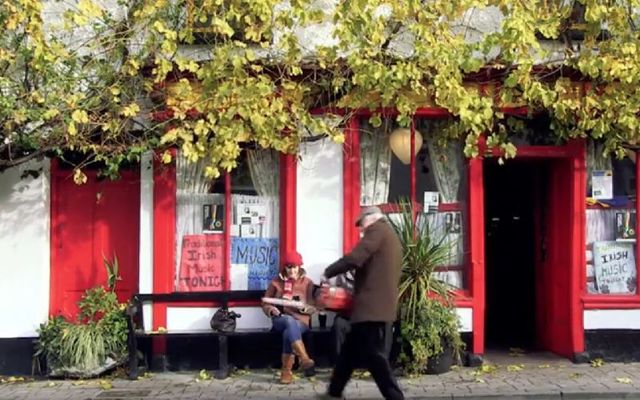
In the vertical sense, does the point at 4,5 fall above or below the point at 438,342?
above

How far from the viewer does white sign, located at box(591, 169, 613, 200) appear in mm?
9352

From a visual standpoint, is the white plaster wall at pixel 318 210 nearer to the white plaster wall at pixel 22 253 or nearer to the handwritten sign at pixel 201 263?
the handwritten sign at pixel 201 263

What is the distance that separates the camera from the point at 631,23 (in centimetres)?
872

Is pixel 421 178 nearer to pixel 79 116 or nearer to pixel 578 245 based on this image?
pixel 578 245

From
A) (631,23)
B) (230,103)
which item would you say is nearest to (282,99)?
(230,103)

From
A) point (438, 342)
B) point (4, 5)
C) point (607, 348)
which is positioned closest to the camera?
point (4, 5)

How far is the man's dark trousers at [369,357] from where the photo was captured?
6598mm

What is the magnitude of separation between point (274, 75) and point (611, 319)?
473 centimetres

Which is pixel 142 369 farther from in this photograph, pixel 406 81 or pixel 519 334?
pixel 519 334

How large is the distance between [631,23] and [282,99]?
154 inches

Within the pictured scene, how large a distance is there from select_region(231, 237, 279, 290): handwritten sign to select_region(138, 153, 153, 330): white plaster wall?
3.09ft

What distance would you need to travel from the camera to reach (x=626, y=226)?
30.7 feet

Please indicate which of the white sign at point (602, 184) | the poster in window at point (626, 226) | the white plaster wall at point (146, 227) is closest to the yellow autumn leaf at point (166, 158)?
the white plaster wall at point (146, 227)

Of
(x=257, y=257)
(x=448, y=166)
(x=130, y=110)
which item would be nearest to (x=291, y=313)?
(x=257, y=257)
